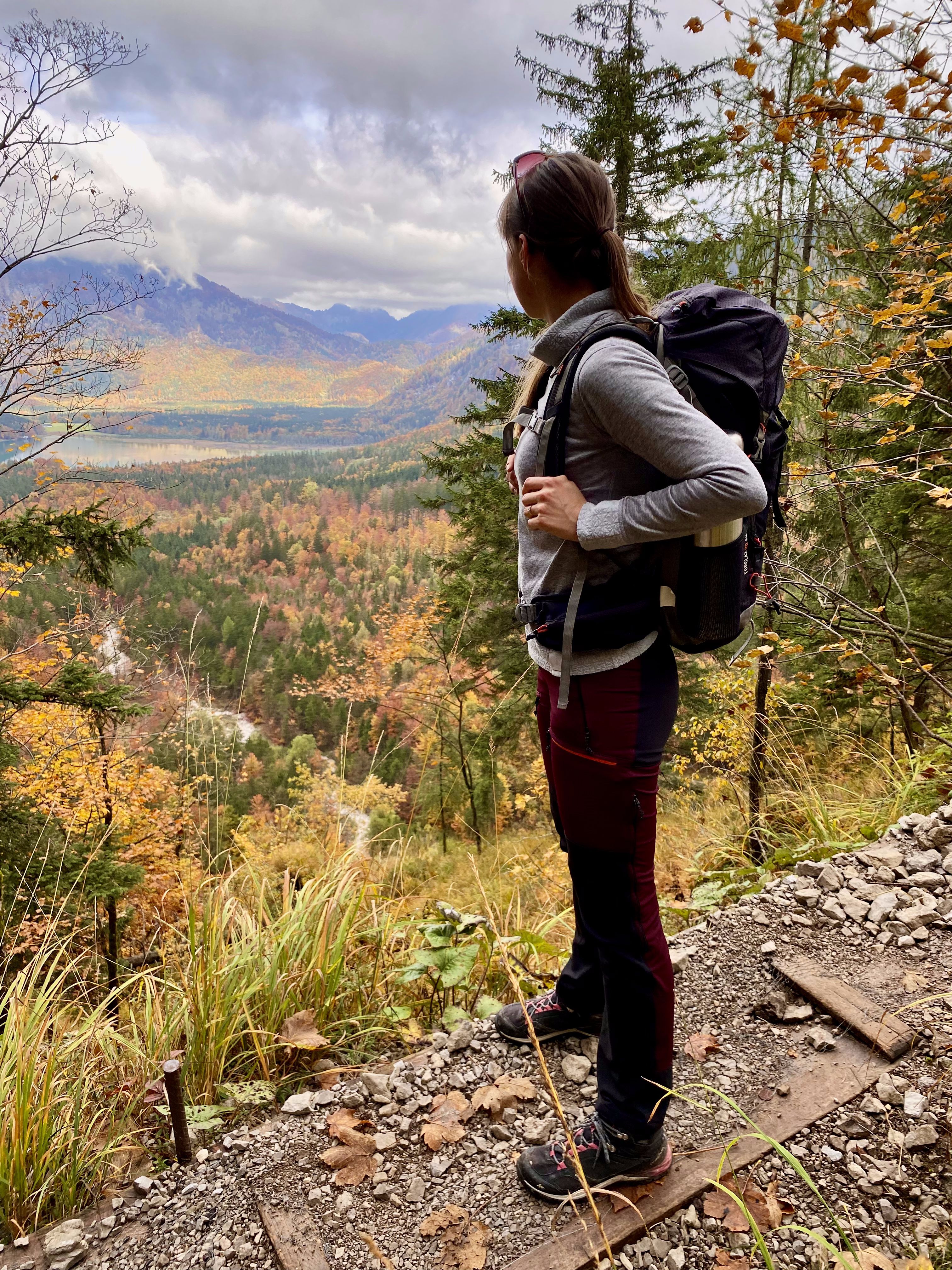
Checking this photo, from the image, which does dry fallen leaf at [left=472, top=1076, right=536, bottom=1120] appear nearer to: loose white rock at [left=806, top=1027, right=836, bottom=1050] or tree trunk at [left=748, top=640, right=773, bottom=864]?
loose white rock at [left=806, top=1027, right=836, bottom=1050]

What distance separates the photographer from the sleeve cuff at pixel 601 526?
119cm

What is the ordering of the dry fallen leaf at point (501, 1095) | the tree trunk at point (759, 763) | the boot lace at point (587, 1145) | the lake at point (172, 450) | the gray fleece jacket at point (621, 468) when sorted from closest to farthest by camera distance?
the gray fleece jacket at point (621, 468)
the boot lace at point (587, 1145)
the dry fallen leaf at point (501, 1095)
the tree trunk at point (759, 763)
the lake at point (172, 450)

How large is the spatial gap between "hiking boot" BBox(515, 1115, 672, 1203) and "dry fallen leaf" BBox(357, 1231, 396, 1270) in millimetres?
334

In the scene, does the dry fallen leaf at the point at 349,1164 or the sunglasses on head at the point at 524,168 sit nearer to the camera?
the sunglasses on head at the point at 524,168

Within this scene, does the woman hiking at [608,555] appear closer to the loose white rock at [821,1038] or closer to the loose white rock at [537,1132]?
the loose white rock at [537,1132]

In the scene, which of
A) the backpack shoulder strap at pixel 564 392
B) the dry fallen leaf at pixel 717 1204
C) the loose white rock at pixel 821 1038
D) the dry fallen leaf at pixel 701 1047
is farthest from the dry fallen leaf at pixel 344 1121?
the backpack shoulder strap at pixel 564 392

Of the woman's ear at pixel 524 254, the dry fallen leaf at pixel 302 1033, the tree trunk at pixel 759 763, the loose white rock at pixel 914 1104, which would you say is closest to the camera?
the woman's ear at pixel 524 254

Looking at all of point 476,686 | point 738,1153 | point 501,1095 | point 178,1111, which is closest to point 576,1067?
point 501,1095

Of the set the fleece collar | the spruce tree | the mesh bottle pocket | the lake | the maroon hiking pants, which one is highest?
the lake

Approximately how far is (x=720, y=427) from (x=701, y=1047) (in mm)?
1714

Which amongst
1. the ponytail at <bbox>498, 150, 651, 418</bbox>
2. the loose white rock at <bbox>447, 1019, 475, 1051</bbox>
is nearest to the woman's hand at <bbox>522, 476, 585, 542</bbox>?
the ponytail at <bbox>498, 150, 651, 418</bbox>

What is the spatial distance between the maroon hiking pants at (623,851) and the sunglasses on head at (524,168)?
0.93 m

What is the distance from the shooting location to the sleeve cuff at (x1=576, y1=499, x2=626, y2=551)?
1.19 m

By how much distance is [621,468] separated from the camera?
128 centimetres
